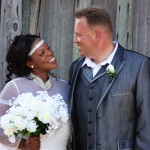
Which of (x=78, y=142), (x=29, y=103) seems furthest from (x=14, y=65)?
(x=78, y=142)

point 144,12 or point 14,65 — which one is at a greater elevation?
point 144,12

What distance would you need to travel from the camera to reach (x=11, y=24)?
16.8 feet

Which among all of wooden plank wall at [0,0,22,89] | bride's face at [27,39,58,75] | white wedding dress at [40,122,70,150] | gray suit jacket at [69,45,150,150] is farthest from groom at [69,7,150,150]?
wooden plank wall at [0,0,22,89]

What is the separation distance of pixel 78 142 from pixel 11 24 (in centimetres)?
149

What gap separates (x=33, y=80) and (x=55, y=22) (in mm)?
825

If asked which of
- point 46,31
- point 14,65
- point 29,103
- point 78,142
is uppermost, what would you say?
point 46,31

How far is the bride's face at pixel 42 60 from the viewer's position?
4348mm

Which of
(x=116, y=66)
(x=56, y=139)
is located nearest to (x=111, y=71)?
(x=116, y=66)

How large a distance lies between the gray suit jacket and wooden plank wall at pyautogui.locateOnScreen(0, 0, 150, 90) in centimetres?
69

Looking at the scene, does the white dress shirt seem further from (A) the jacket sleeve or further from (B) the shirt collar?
(A) the jacket sleeve

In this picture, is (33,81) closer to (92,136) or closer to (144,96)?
(92,136)

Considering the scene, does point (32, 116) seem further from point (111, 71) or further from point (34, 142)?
point (111, 71)

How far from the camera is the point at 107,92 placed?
3.93 meters

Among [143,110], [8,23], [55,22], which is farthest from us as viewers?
[8,23]
